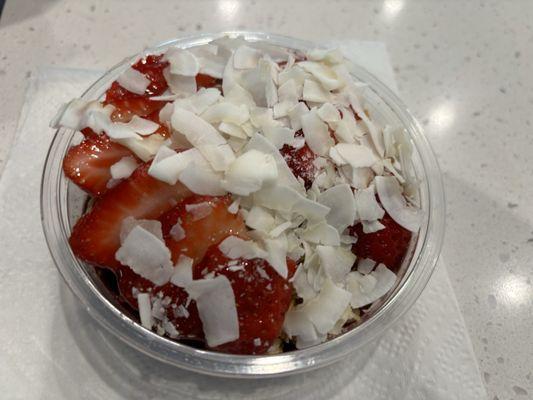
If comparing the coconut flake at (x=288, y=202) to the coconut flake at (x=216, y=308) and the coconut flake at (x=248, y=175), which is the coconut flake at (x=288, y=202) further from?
the coconut flake at (x=216, y=308)

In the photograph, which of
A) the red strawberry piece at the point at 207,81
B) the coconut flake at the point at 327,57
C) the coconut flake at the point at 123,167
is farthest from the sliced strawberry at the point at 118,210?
the coconut flake at the point at 327,57

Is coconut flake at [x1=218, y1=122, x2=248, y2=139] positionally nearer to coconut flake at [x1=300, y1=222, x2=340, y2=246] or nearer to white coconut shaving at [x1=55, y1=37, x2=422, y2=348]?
white coconut shaving at [x1=55, y1=37, x2=422, y2=348]

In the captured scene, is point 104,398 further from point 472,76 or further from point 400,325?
point 472,76

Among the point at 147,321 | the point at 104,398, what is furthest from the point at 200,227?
the point at 104,398

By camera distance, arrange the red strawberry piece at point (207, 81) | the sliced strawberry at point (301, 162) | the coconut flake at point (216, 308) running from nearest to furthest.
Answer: the coconut flake at point (216, 308) < the sliced strawberry at point (301, 162) < the red strawberry piece at point (207, 81)

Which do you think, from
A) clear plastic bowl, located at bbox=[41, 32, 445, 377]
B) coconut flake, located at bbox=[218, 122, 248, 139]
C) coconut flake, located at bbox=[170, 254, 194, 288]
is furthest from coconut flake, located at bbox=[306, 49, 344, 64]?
coconut flake, located at bbox=[170, 254, 194, 288]

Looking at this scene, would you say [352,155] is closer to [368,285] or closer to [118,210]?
[368,285]
